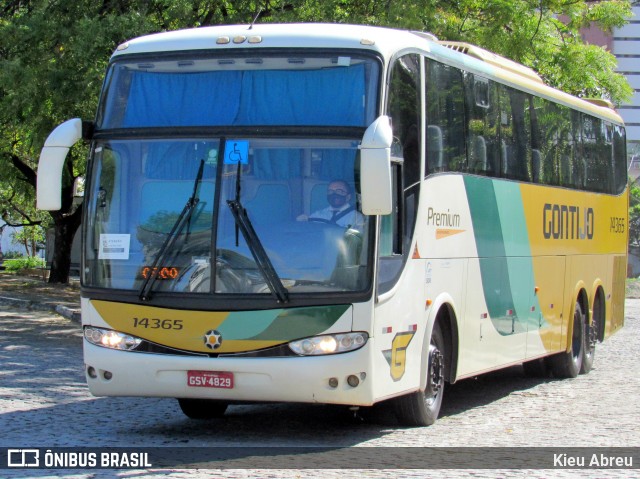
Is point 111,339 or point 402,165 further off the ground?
point 402,165

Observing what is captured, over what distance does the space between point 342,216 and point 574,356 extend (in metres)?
7.51

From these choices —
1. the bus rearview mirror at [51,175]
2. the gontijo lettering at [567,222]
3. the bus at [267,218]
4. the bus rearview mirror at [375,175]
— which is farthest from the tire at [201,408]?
the gontijo lettering at [567,222]

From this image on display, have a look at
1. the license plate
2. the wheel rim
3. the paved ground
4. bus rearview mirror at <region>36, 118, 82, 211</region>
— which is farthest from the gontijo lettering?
bus rearview mirror at <region>36, 118, 82, 211</region>

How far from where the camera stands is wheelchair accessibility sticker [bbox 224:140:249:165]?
912 centimetres

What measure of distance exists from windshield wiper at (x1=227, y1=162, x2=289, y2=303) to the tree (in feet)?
34.0

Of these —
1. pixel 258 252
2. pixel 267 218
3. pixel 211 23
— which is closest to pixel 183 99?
pixel 267 218

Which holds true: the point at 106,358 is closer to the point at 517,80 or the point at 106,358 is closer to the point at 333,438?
the point at 333,438

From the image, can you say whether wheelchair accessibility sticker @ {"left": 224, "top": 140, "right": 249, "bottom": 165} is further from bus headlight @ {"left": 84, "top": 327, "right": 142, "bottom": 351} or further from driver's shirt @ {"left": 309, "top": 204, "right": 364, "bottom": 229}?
bus headlight @ {"left": 84, "top": 327, "right": 142, "bottom": 351}

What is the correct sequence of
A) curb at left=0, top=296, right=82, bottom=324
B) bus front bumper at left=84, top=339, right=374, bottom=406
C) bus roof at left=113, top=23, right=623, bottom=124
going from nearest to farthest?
bus front bumper at left=84, top=339, right=374, bottom=406 → bus roof at left=113, top=23, right=623, bottom=124 → curb at left=0, top=296, right=82, bottom=324

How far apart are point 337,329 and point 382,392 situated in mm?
706

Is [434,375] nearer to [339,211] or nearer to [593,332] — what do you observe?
Result: [339,211]

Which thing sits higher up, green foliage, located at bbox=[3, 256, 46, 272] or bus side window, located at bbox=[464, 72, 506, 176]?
bus side window, located at bbox=[464, 72, 506, 176]

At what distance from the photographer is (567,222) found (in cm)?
1501

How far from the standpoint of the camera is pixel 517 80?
13.3 meters
